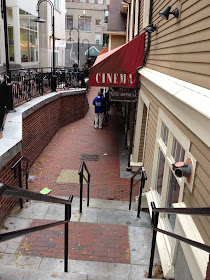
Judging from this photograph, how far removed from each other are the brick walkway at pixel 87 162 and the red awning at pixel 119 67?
3.09 metres

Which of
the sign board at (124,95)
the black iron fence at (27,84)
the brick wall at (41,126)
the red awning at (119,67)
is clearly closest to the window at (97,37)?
the black iron fence at (27,84)

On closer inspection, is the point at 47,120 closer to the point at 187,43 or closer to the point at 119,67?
the point at 119,67

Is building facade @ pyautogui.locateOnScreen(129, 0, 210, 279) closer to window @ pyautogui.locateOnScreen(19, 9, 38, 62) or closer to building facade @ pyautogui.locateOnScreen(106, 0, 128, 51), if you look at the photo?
window @ pyautogui.locateOnScreen(19, 9, 38, 62)

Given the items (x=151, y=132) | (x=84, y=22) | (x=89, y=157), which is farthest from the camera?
(x=84, y=22)

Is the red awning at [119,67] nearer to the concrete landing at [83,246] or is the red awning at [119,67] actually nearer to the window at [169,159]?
the window at [169,159]

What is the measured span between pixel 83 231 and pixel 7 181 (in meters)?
1.91

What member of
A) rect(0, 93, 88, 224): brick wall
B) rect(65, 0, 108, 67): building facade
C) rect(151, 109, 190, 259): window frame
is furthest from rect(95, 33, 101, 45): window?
rect(151, 109, 190, 259): window frame

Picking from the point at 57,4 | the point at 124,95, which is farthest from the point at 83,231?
the point at 57,4

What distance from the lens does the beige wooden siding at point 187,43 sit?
316 cm

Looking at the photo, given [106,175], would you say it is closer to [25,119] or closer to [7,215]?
[25,119]

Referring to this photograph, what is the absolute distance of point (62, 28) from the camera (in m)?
25.5

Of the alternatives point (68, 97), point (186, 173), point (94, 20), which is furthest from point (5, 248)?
point (94, 20)

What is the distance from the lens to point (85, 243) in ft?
16.8

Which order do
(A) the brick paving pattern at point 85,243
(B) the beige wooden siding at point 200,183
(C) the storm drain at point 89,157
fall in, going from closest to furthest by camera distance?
(B) the beige wooden siding at point 200,183 < (A) the brick paving pattern at point 85,243 < (C) the storm drain at point 89,157
